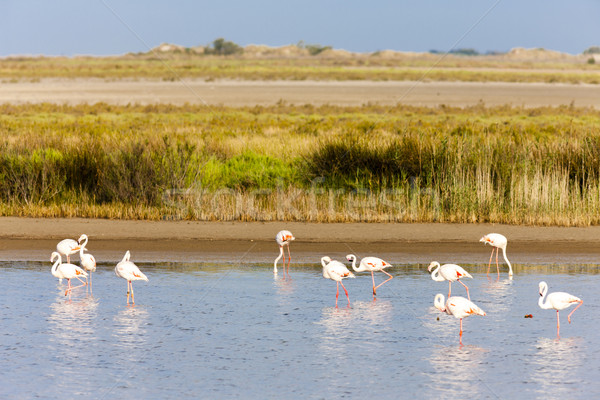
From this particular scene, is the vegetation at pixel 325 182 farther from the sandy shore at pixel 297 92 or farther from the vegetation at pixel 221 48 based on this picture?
the vegetation at pixel 221 48

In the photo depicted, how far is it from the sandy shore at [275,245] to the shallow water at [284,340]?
52.5 inches

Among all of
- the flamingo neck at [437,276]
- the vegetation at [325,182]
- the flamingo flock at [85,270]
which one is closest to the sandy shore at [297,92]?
the vegetation at [325,182]

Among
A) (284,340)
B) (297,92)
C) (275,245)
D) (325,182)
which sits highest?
(297,92)

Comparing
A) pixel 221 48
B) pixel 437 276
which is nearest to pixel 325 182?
pixel 437 276

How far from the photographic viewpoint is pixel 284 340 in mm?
8734

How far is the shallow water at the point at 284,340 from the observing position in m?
7.30

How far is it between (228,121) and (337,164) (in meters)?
20.6

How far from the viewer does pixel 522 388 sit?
721 cm

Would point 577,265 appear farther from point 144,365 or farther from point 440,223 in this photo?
point 144,365

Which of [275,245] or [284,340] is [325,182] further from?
[284,340]

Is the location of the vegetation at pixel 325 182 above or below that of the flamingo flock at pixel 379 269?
above

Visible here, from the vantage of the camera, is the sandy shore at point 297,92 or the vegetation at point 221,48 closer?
the sandy shore at point 297,92

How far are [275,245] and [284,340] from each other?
5699 millimetres

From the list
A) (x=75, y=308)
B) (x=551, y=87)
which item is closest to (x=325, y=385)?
(x=75, y=308)
